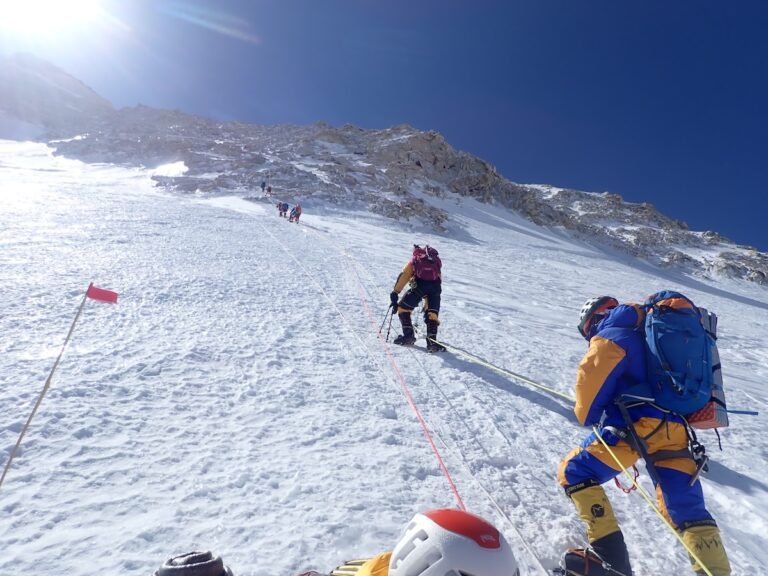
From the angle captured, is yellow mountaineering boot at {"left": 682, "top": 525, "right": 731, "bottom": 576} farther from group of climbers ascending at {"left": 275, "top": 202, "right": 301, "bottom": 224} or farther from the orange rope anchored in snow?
group of climbers ascending at {"left": 275, "top": 202, "right": 301, "bottom": 224}

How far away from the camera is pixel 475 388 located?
19.8 feet

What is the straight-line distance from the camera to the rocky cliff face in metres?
44.6

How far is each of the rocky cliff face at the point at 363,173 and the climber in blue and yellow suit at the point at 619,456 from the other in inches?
1378

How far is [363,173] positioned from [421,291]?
49747mm

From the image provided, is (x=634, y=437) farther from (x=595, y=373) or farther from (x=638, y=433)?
(x=595, y=373)

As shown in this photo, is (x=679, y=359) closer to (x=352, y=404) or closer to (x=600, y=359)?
(x=600, y=359)

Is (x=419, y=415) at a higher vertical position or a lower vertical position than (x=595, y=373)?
lower

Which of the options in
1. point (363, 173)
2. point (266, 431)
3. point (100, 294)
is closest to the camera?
point (100, 294)

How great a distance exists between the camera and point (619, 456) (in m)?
2.99

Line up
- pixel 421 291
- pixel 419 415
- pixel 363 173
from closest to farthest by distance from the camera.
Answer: pixel 419 415 < pixel 421 291 < pixel 363 173

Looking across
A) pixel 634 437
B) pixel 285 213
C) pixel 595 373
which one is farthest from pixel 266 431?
pixel 285 213

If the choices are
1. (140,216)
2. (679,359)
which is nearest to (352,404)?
(679,359)

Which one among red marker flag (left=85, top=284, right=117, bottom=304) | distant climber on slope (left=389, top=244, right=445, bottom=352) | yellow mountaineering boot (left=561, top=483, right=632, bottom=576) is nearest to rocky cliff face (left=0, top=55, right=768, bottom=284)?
distant climber on slope (left=389, top=244, right=445, bottom=352)

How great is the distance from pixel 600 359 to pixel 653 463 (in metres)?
0.76
